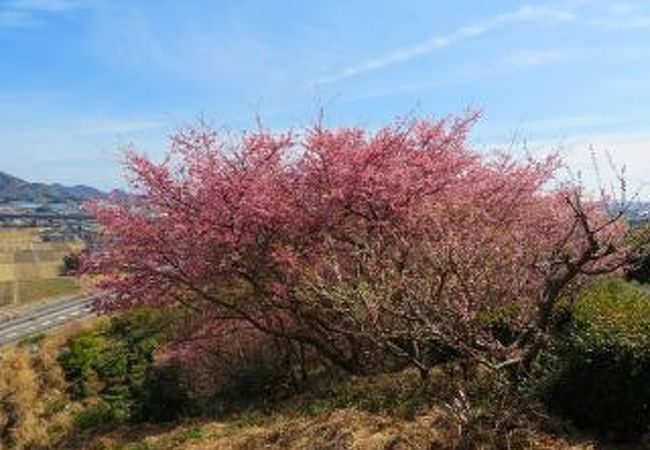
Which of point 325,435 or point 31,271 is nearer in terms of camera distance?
point 325,435

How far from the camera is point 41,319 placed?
3243 inches

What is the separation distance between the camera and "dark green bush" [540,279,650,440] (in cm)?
877

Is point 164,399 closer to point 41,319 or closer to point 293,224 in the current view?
point 293,224

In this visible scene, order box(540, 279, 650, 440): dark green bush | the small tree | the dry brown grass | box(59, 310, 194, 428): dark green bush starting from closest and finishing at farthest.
A: box(540, 279, 650, 440): dark green bush → the dry brown grass → the small tree → box(59, 310, 194, 428): dark green bush

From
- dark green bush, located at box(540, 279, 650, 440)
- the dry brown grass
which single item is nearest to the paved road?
the dry brown grass

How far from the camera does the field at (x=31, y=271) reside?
4190 inches

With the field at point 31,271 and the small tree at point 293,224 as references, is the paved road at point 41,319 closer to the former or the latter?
the field at point 31,271

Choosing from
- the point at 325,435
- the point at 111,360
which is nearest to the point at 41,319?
the point at 111,360

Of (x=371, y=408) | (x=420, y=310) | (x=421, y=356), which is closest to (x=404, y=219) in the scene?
(x=421, y=356)

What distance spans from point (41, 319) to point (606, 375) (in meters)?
79.3

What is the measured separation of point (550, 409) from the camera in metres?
9.68

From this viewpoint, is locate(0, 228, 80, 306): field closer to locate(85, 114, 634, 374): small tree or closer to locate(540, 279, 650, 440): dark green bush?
locate(85, 114, 634, 374): small tree

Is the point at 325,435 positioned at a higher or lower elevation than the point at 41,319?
higher

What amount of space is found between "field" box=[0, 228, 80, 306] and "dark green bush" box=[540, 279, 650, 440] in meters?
73.4
